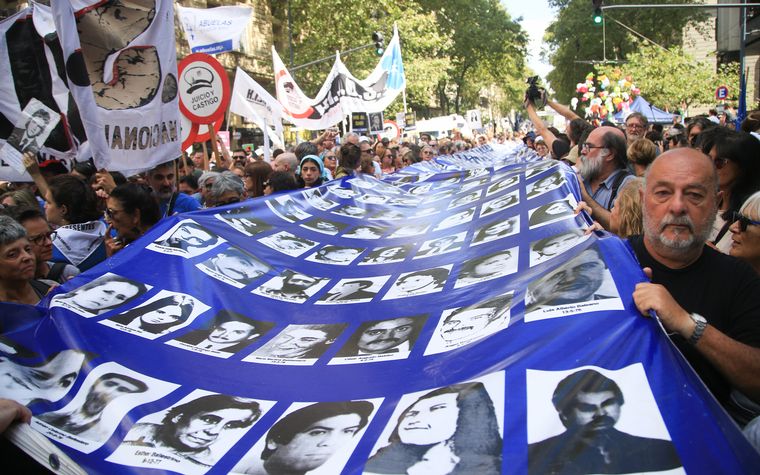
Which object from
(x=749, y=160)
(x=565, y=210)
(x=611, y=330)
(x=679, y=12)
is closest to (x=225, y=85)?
(x=565, y=210)

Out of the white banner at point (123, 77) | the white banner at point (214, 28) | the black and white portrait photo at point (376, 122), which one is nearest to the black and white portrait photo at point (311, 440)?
the white banner at point (123, 77)

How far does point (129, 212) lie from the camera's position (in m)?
4.20

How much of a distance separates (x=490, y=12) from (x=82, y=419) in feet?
165

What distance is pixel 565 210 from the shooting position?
12.1 feet

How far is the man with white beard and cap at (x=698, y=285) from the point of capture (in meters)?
2.11

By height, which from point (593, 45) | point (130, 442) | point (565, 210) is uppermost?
point (593, 45)

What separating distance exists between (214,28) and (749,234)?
31.4 ft

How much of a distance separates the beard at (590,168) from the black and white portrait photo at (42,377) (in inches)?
154

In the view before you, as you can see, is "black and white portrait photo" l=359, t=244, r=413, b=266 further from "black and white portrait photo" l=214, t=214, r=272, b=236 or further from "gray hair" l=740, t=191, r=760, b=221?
"gray hair" l=740, t=191, r=760, b=221

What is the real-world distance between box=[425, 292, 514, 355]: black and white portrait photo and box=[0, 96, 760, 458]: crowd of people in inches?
18.0

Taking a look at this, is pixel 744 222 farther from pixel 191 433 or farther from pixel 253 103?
pixel 253 103

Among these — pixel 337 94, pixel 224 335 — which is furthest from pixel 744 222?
pixel 337 94

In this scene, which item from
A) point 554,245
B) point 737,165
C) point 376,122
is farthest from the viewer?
point 376,122

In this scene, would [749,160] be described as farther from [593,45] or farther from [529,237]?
[593,45]
